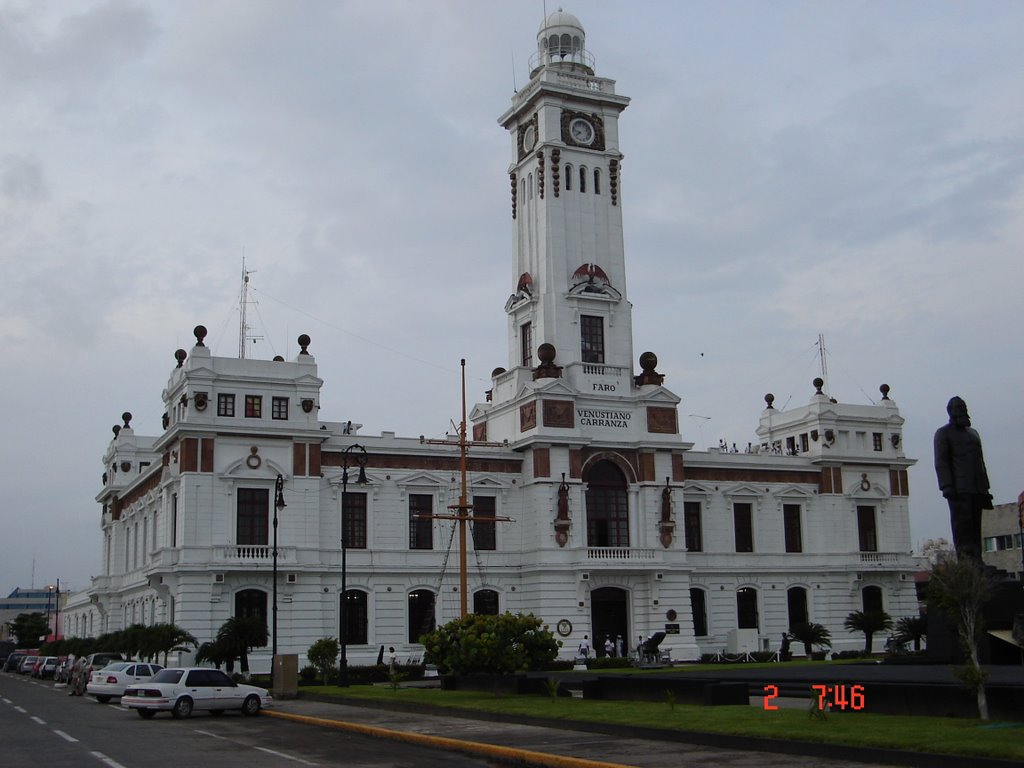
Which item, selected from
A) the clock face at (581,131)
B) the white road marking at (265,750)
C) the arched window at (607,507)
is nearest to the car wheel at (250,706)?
the white road marking at (265,750)

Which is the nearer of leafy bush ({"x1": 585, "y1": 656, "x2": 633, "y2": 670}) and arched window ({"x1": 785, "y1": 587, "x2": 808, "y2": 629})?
leafy bush ({"x1": 585, "y1": 656, "x2": 633, "y2": 670})

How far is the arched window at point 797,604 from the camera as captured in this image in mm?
63031

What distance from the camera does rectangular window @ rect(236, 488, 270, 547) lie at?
5272 centimetres

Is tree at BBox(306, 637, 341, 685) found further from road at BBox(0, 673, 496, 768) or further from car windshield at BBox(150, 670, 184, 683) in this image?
car windshield at BBox(150, 670, 184, 683)

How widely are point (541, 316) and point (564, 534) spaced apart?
455 inches

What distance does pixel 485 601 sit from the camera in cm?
5681

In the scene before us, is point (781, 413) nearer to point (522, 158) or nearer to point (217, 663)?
point (522, 158)

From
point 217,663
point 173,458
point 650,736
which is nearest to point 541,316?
point 173,458

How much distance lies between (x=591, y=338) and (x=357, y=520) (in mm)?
15598

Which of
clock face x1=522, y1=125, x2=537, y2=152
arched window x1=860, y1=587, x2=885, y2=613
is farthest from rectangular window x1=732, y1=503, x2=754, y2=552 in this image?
clock face x1=522, y1=125, x2=537, y2=152

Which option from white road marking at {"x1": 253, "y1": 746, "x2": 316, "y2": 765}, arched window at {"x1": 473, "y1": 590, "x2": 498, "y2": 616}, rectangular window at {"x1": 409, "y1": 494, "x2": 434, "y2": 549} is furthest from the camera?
arched window at {"x1": 473, "y1": 590, "x2": 498, "y2": 616}

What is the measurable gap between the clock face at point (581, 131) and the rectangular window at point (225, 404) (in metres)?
23.0

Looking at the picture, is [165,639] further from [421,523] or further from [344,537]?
[421,523]

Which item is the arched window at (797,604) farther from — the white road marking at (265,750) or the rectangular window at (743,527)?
the white road marking at (265,750)
